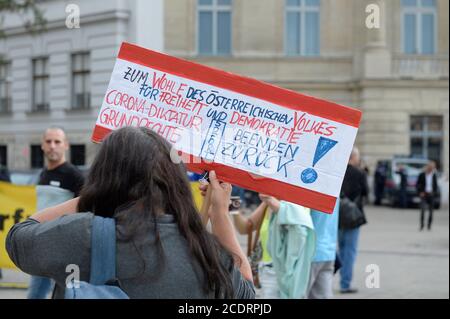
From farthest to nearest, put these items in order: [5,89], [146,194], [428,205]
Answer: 1. [5,89]
2. [428,205]
3. [146,194]

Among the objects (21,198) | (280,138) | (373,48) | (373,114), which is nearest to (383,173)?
(373,114)

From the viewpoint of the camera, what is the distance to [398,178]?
Answer: 98.0 feet

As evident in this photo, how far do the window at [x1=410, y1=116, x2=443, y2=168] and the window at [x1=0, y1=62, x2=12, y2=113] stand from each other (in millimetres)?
14963

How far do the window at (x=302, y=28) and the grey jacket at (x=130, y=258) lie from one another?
3205 cm

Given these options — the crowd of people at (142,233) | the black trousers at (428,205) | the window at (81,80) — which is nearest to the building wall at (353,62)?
the window at (81,80)

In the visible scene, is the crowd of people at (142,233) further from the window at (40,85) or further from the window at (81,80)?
the window at (40,85)

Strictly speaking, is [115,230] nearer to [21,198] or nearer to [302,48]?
[21,198]

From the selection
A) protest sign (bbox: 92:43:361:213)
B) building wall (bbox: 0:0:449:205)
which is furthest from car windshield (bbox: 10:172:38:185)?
building wall (bbox: 0:0:449:205)

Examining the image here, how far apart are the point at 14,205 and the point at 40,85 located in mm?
22206

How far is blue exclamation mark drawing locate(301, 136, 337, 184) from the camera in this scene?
11.7 ft

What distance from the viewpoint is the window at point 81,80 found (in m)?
30.0

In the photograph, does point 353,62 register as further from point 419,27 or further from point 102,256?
point 102,256

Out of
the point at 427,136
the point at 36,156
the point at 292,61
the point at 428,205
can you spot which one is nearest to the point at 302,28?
the point at 292,61

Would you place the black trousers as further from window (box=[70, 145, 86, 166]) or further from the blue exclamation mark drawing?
the blue exclamation mark drawing
